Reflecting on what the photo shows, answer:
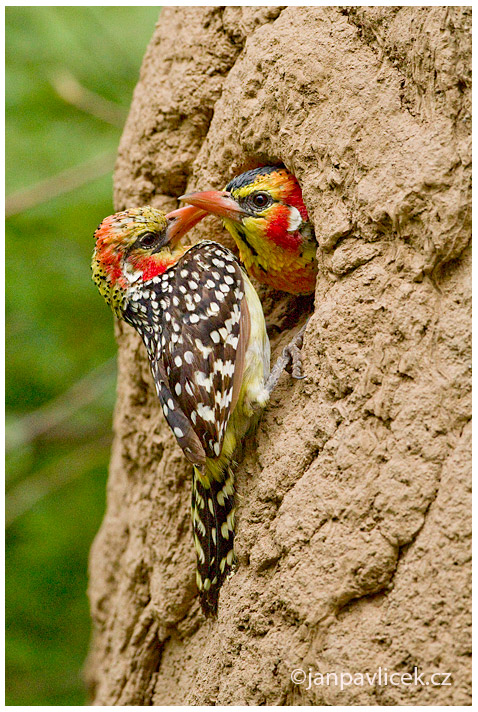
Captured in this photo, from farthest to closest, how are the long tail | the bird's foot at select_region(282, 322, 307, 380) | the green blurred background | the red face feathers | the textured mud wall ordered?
the green blurred background → the red face feathers → the long tail → the bird's foot at select_region(282, 322, 307, 380) → the textured mud wall

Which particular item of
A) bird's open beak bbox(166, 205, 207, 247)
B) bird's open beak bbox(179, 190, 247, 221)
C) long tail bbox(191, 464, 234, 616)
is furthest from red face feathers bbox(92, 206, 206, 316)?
long tail bbox(191, 464, 234, 616)

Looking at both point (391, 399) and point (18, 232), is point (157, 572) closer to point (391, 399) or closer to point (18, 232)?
point (391, 399)

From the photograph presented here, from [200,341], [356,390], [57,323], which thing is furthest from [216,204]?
[57,323]

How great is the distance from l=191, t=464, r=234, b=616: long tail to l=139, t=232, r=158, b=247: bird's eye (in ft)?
2.87

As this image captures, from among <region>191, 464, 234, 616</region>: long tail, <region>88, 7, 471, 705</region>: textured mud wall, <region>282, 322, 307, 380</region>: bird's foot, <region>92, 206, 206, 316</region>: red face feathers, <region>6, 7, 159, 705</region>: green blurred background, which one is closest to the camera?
<region>88, 7, 471, 705</region>: textured mud wall

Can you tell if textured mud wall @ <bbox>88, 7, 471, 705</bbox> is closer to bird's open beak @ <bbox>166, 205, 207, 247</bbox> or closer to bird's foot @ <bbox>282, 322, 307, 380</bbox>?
bird's foot @ <bbox>282, 322, 307, 380</bbox>

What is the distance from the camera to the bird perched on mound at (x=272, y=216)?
2777 mm

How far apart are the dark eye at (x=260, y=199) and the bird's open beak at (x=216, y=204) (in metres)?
0.06

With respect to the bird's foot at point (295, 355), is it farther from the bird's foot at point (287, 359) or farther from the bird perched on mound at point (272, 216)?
the bird perched on mound at point (272, 216)

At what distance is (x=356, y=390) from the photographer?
2.30 metres

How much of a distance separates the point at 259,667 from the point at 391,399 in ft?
3.15

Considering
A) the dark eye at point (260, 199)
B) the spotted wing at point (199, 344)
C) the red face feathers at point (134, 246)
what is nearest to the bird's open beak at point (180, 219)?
the red face feathers at point (134, 246)

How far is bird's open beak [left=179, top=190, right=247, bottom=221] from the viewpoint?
2766 mm

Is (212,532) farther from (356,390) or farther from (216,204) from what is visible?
(216,204)
